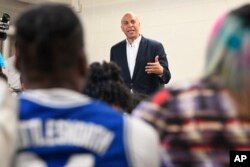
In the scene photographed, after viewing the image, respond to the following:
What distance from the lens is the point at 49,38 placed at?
0.87 meters

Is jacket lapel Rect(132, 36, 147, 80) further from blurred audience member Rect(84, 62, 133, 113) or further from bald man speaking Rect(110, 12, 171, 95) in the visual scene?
blurred audience member Rect(84, 62, 133, 113)

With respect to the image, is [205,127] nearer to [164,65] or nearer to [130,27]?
[164,65]

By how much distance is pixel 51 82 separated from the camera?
35.3 inches

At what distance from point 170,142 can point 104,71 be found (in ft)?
2.13

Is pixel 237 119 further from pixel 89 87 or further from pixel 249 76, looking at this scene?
pixel 89 87

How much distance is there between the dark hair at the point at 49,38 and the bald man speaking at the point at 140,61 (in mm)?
2190

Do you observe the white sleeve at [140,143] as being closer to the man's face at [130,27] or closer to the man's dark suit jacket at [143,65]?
the man's dark suit jacket at [143,65]

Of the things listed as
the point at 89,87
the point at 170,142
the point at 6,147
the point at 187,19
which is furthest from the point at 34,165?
the point at 187,19

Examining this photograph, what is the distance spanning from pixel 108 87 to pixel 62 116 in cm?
65

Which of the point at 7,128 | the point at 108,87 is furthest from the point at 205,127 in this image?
the point at 108,87

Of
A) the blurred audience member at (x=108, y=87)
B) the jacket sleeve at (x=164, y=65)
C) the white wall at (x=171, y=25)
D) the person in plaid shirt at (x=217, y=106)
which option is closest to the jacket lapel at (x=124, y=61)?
the jacket sleeve at (x=164, y=65)

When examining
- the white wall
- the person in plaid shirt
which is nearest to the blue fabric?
the person in plaid shirt

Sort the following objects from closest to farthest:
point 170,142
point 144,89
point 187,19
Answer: point 170,142
point 144,89
point 187,19

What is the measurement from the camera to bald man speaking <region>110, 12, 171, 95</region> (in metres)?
3.14
